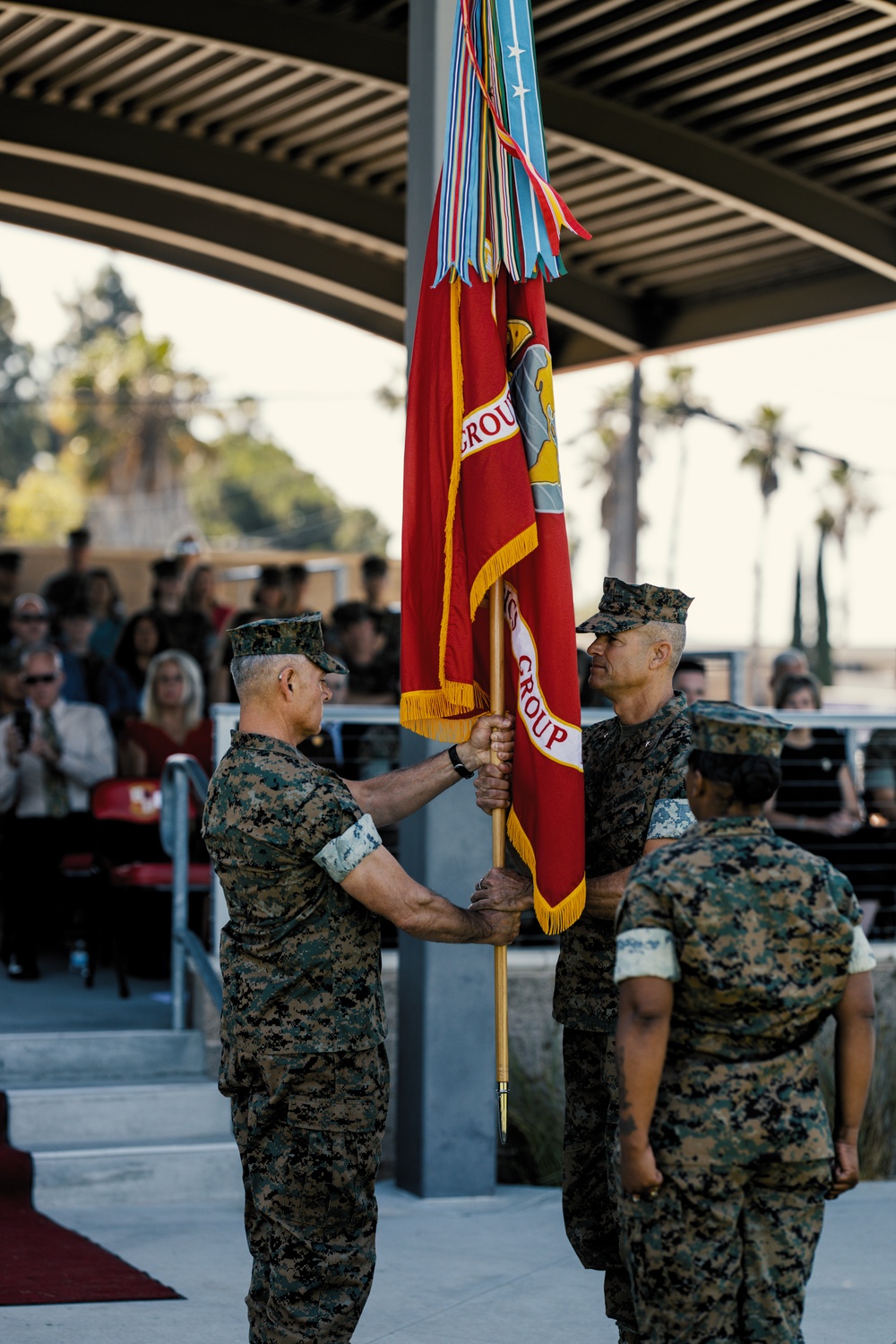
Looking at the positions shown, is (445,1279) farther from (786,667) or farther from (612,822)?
(786,667)

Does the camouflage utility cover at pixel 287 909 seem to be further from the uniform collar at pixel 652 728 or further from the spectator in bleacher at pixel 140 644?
the spectator in bleacher at pixel 140 644

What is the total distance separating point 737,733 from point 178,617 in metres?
7.75

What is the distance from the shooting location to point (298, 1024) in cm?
427

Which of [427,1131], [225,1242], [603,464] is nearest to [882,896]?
[427,1131]

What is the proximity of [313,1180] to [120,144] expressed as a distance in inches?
293

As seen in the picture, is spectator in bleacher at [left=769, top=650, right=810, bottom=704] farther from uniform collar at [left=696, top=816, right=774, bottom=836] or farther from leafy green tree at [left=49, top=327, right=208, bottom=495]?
leafy green tree at [left=49, top=327, right=208, bottom=495]

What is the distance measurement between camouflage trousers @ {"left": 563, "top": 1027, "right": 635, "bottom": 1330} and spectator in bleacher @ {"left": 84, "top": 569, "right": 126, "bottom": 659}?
7.65 meters

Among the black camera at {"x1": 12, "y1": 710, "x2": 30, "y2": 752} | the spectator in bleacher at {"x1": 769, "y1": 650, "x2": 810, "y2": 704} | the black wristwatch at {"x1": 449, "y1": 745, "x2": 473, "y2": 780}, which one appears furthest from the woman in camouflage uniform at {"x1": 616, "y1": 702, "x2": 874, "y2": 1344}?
the spectator in bleacher at {"x1": 769, "y1": 650, "x2": 810, "y2": 704}

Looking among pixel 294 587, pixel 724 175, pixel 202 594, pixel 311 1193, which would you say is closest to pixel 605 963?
pixel 311 1193

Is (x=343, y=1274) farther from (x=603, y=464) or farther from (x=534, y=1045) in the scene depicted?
(x=603, y=464)

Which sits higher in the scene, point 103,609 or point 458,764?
point 103,609

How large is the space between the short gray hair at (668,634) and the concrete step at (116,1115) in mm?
3419

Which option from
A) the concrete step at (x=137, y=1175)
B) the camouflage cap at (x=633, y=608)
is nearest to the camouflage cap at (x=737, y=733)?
the camouflage cap at (x=633, y=608)

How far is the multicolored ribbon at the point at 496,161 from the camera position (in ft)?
15.7
